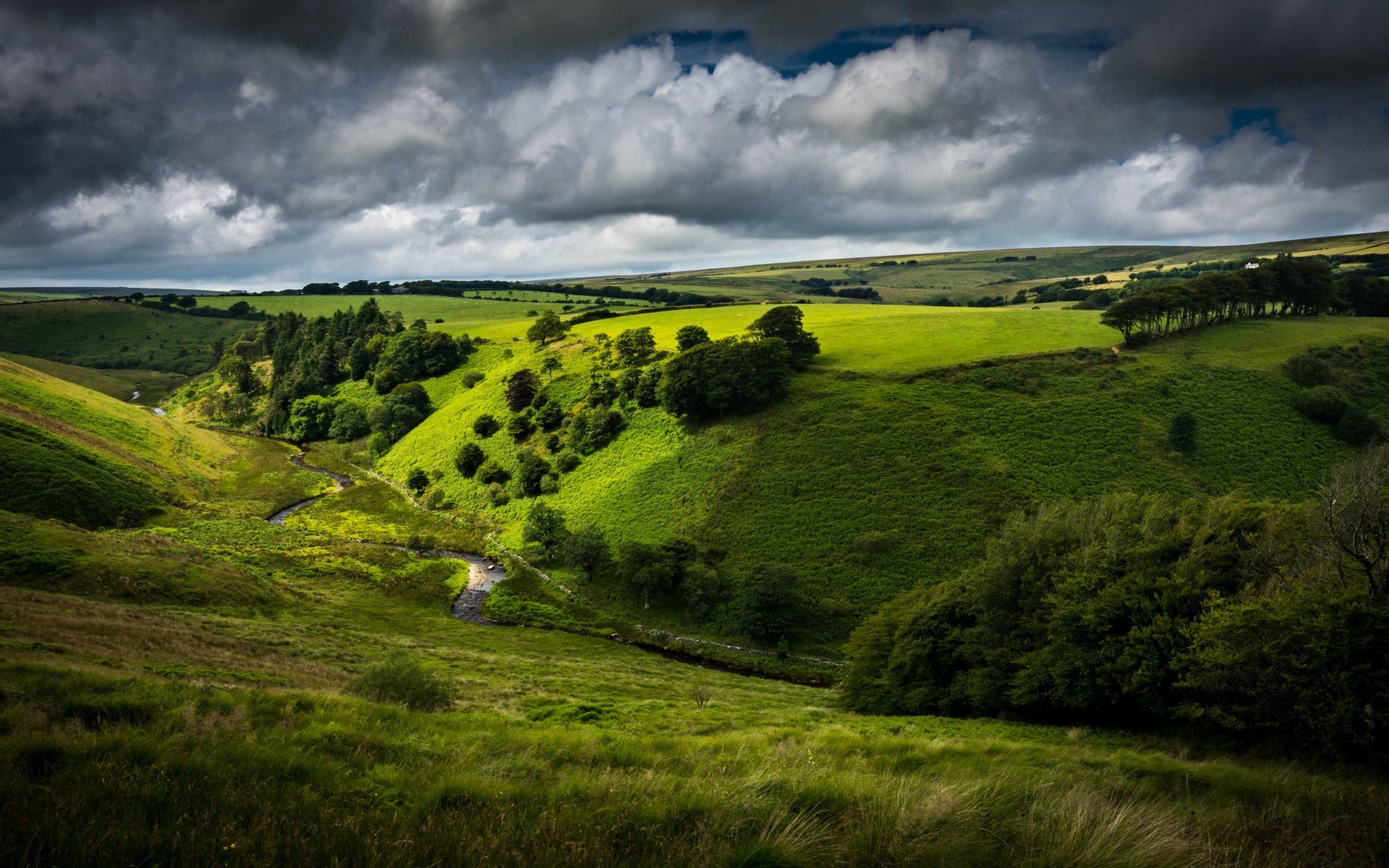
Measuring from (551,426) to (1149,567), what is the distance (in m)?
63.9

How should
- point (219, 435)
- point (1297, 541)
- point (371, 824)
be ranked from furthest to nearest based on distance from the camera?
1. point (219, 435)
2. point (1297, 541)
3. point (371, 824)

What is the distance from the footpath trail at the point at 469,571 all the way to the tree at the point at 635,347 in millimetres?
35212

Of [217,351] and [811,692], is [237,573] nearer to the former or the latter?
[811,692]

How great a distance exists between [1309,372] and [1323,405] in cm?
745

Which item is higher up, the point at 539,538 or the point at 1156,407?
the point at 1156,407

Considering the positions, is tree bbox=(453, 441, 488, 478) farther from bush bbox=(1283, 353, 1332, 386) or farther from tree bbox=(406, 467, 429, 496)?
bush bbox=(1283, 353, 1332, 386)

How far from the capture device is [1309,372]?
65.6 m

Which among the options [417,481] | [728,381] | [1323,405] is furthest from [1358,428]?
[417,481]

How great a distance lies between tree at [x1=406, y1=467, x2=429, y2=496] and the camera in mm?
74250

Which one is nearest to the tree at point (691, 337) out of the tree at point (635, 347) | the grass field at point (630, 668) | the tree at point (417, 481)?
the tree at point (635, 347)

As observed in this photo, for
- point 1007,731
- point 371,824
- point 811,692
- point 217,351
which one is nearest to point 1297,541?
point 1007,731

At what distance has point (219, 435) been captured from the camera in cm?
9306

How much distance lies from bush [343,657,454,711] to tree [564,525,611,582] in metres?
31.8

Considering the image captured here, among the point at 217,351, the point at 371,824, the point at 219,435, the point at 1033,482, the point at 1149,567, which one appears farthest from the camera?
the point at 217,351
